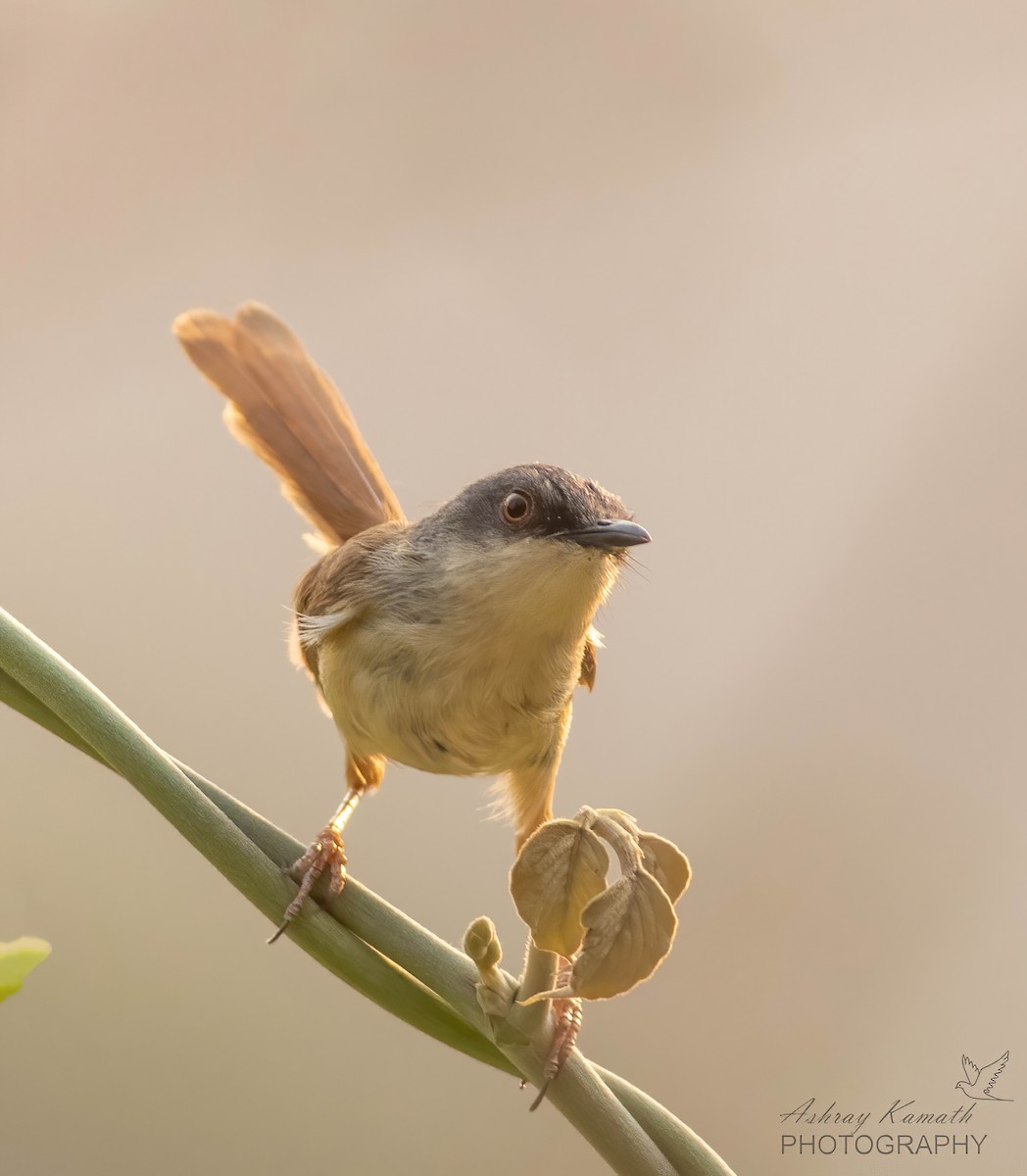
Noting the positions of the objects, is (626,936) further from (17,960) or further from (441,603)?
(441,603)

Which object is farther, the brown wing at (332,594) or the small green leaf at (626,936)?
the brown wing at (332,594)

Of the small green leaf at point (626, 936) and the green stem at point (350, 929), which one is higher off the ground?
the small green leaf at point (626, 936)

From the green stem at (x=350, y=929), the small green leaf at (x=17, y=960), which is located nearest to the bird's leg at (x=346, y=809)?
the green stem at (x=350, y=929)

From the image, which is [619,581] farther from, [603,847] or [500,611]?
[603,847]

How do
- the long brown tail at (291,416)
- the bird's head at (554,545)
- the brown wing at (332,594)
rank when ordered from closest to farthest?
the bird's head at (554,545), the brown wing at (332,594), the long brown tail at (291,416)

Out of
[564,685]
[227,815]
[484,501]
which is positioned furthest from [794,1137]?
[227,815]

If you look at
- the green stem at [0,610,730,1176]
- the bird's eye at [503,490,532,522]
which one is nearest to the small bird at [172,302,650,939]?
the bird's eye at [503,490,532,522]

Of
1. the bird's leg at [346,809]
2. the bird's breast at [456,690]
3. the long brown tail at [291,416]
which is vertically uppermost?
the long brown tail at [291,416]

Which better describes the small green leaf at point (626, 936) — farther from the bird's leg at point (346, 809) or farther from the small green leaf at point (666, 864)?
the bird's leg at point (346, 809)
